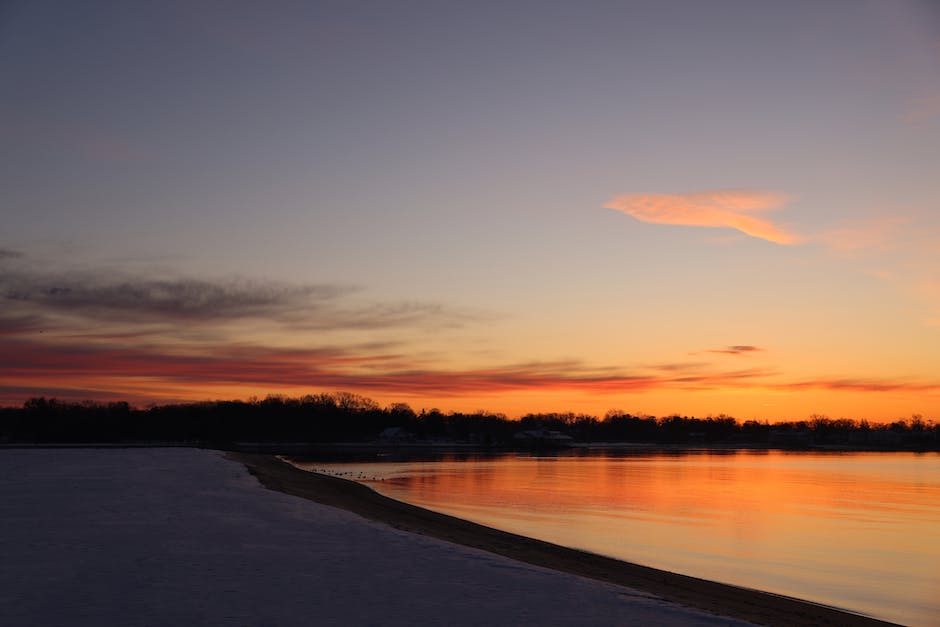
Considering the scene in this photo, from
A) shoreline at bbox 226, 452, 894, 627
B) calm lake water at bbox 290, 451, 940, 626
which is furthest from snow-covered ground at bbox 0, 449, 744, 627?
calm lake water at bbox 290, 451, 940, 626

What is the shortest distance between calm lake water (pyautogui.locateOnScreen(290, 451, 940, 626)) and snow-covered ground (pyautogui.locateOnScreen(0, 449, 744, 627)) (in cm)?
1083

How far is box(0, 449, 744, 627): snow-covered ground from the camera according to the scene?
1111 cm

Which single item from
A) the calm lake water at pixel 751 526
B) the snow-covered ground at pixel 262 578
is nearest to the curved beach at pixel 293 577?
the snow-covered ground at pixel 262 578

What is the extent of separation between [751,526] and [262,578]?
29.9 m

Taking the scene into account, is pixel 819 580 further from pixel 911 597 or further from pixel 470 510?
pixel 470 510

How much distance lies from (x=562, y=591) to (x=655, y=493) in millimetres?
43255

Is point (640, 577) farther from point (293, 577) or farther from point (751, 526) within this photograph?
point (751, 526)

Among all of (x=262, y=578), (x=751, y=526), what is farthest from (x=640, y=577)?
(x=751, y=526)

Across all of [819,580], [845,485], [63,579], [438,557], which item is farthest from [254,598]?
[845,485]

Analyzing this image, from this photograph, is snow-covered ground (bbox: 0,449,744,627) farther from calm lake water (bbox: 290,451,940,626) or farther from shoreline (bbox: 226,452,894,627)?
calm lake water (bbox: 290,451,940,626)

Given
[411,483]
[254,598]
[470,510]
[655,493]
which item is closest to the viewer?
[254,598]

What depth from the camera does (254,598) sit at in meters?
12.0

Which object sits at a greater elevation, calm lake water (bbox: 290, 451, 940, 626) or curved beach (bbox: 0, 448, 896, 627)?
curved beach (bbox: 0, 448, 896, 627)

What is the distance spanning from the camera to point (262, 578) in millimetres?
13414
